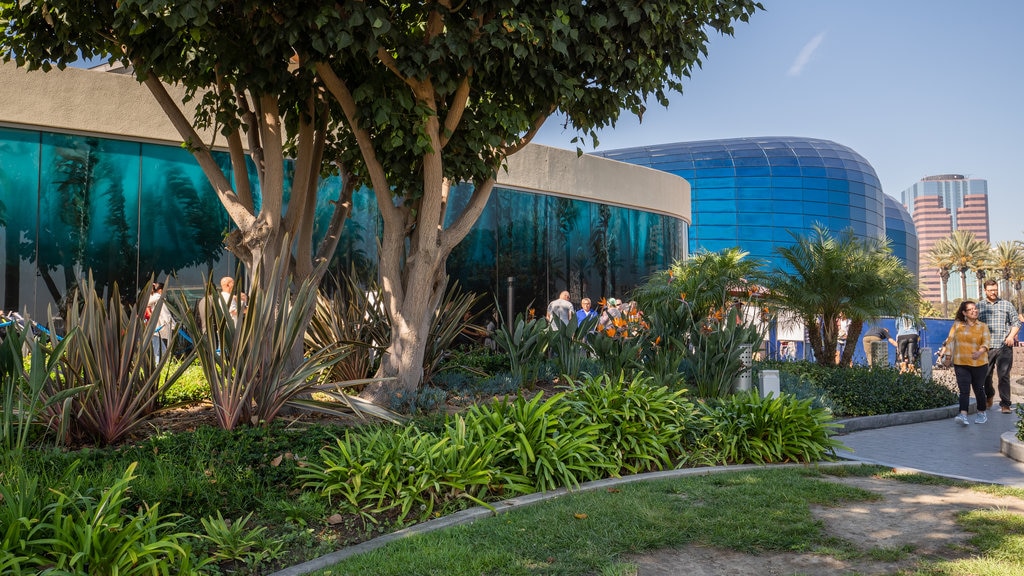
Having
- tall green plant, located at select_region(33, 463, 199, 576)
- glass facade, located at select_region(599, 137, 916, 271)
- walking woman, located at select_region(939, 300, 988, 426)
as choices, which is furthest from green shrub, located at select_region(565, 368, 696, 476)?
glass facade, located at select_region(599, 137, 916, 271)

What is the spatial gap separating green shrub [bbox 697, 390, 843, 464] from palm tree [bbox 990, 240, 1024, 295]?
193ft

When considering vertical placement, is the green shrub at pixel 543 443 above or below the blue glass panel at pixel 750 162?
below

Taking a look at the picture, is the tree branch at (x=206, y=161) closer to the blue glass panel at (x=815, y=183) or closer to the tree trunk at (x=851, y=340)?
the tree trunk at (x=851, y=340)

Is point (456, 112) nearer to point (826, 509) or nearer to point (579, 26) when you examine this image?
point (579, 26)

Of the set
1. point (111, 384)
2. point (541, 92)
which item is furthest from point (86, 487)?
point (541, 92)

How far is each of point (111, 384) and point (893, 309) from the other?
11600 mm

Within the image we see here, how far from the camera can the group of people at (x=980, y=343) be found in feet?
30.4

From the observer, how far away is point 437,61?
21.3ft

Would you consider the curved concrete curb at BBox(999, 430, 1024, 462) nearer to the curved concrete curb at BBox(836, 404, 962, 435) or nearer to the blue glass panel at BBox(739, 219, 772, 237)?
the curved concrete curb at BBox(836, 404, 962, 435)

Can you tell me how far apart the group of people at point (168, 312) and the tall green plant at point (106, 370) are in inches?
6.0

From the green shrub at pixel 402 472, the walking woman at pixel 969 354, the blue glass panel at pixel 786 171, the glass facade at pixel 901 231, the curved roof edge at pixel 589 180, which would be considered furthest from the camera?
the glass facade at pixel 901 231

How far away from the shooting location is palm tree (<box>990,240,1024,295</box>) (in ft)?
183

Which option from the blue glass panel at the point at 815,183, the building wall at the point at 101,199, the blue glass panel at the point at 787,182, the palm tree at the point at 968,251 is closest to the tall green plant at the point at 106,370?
the building wall at the point at 101,199

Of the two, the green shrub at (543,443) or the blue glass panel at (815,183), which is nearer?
the green shrub at (543,443)
